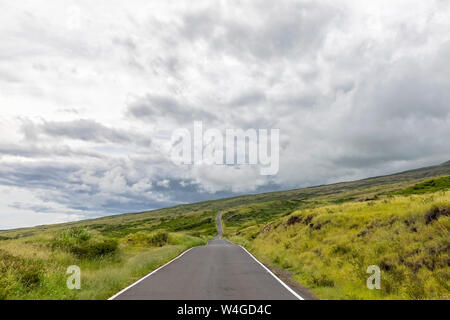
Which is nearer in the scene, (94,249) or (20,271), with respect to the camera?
(20,271)

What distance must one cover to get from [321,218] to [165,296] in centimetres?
1841

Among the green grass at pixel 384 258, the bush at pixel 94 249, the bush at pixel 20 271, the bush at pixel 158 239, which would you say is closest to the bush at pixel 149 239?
the bush at pixel 158 239

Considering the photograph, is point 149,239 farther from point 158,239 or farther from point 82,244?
point 82,244

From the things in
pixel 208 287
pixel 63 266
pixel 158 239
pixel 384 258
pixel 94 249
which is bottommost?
pixel 158 239

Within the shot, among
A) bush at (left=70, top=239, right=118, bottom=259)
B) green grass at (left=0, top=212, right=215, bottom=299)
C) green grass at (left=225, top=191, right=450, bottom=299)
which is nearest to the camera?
green grass at (left=0, top=212, right=215, bottom=299)

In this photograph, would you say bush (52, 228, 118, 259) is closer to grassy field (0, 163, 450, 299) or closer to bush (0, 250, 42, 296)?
grassy field (0, 163, 450, 299)

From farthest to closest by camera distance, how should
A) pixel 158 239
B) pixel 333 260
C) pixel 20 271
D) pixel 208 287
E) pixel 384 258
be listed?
1. pixel 158 239
2. pixel 333 260
3. pixel 384 258
4. pixel 208 287
5. pixel 20 271

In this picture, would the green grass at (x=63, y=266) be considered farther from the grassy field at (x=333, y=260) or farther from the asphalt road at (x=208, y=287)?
the asphalt road at (x=208, y=287)

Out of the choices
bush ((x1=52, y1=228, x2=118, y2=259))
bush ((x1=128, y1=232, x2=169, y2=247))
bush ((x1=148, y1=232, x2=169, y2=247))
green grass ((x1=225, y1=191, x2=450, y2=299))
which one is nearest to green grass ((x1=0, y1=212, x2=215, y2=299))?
bush ((x1=52, y1=228, x2=118, y2=259))

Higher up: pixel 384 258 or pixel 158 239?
pixel 384 258

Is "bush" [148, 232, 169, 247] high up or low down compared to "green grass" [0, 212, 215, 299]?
down

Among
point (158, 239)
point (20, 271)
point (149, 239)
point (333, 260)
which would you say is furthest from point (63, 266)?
point (158, 239)

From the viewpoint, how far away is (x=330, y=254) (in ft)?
56.2
